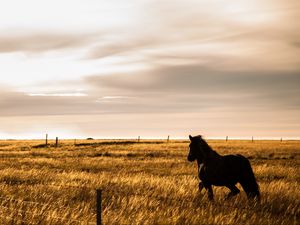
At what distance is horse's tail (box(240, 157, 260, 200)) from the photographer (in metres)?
12.3

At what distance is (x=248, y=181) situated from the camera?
40.5ft

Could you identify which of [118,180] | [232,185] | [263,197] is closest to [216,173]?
[232,185]

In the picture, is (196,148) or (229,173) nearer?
(229,173)

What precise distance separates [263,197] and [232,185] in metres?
1.48

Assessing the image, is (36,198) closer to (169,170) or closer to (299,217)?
(299,217)

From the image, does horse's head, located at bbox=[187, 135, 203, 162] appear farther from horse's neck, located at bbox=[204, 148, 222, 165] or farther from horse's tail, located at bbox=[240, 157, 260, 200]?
horse's tail, located at bbox=[240, 157, 260, 200]

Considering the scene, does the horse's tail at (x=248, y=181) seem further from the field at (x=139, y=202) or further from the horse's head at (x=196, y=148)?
the horse's head at (x=196, y=148)

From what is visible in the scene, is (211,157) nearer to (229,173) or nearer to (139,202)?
(229,173)

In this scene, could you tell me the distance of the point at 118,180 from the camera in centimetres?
1806

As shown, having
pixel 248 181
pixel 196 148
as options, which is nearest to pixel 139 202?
pixel 196 148

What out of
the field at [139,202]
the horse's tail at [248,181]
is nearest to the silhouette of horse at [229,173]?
the horse's tail at [248,181]

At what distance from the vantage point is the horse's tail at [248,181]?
12273 mm

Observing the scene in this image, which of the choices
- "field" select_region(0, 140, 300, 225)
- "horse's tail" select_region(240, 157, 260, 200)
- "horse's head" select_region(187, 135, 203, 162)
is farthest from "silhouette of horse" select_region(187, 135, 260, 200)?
"field" select_region(0, 140, 300, 225)

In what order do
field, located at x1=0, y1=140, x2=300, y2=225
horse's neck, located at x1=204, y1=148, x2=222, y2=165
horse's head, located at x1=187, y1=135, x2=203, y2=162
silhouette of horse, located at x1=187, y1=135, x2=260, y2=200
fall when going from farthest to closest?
horse's head, located at x1=187, y1=135, x2=203, y2=162 < horse's neck, located at x1=204, y1=148, x2=222, y2=165 < silhouette of horse, located at x1=187, y1=135, x2=260, y2=200 < field, located at x1=0, y1=140, x2=300, y2=225
